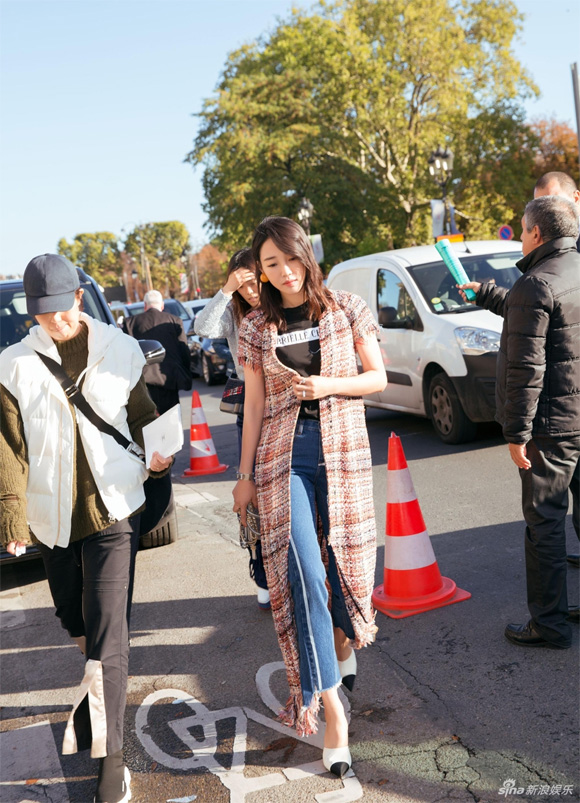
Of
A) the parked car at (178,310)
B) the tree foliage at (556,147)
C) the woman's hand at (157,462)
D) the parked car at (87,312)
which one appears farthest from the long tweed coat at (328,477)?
the tree foliage at (556,147)

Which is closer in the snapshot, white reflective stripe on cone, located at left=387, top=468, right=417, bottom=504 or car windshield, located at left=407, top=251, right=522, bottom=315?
white reflective stripe on cone, located at left=387, top=468, right=417, bottom=504

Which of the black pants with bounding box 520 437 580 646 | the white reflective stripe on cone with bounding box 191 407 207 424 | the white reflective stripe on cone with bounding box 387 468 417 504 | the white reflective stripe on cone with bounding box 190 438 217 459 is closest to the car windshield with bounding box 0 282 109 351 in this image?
the white reflective stripe on cone with bounding box 191 407 207 424

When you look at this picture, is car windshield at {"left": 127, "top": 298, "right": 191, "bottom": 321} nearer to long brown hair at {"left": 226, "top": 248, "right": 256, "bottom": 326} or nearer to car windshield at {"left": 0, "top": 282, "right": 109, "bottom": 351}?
car windshield at {"left": 0, "top": 282, "right": 109, "bottom": 351}

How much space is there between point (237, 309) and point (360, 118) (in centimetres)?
3439

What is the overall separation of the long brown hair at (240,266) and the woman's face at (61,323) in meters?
1.13

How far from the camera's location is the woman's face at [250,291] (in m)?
4.17

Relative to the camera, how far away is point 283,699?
139 inches

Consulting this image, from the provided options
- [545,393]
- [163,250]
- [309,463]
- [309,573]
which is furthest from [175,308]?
[163,250]

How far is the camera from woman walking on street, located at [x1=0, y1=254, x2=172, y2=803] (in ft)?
9.75

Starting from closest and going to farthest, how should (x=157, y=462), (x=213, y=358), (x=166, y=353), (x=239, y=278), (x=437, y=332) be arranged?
1. (x=157, y=462)
2. (x=239, y=278)
3. (x=437, y=332)
4. (x=166, y=353)
5. (x=213, y=358)

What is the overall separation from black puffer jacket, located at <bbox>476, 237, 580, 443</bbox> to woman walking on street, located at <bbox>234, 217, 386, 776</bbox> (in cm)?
74

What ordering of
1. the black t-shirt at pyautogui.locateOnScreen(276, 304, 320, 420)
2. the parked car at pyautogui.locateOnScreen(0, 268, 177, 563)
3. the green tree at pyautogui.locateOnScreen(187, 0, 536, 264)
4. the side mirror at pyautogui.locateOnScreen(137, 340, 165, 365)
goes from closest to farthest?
the black t-shirt at pyautogui.locateOnScreen(276, 304, 320, 420)
the side mirror at pyautogui.locateOnScreen(137, 340, 165, 365)
the parked car at pyautogui.locateOnScreen(0, 268, 177, 563)
the green tree at pyautogui.locateOnScreen(187, 0, 536, 264)

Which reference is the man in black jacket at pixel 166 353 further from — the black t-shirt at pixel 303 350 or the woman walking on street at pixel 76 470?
the black t-shirt at pixel 303 350

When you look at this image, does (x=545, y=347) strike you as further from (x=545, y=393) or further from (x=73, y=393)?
(x=73, y=393)
